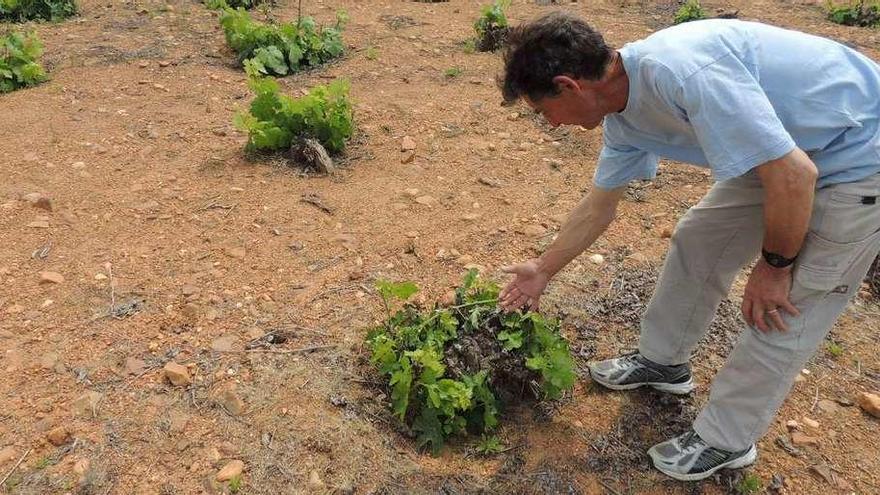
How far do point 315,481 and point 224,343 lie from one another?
0.81m

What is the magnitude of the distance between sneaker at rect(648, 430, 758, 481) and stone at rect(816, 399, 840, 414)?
476mm

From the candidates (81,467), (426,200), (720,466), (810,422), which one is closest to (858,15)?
(426,200)

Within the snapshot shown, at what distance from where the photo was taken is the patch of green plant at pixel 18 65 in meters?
5.02

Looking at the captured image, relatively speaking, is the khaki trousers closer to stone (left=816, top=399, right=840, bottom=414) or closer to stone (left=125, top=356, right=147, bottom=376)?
stone (left=816, top=399, right=840, bottom=414)

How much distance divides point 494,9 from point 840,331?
4.13 meters

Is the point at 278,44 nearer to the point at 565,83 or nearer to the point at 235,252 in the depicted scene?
the point at 235,252

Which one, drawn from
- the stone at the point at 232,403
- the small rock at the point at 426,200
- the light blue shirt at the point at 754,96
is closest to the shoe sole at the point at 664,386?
the light blue shirt at the point at 754,96

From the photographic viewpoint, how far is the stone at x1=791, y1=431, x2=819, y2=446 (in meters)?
2.64

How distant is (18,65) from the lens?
5.08m

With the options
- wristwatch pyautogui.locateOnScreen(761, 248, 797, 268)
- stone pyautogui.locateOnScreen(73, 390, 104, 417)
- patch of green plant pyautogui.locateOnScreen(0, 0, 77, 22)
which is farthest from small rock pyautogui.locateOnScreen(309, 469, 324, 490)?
patch of green plant pyautogui.locateOnScreen(0, 0, 77, 22)

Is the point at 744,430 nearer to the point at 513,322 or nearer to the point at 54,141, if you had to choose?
the point at 513,322

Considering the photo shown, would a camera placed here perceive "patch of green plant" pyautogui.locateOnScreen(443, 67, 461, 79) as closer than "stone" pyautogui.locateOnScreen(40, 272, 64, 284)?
No

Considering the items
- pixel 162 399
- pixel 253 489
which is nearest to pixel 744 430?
pixel 253 489

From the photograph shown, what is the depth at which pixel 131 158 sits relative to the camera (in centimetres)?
423
